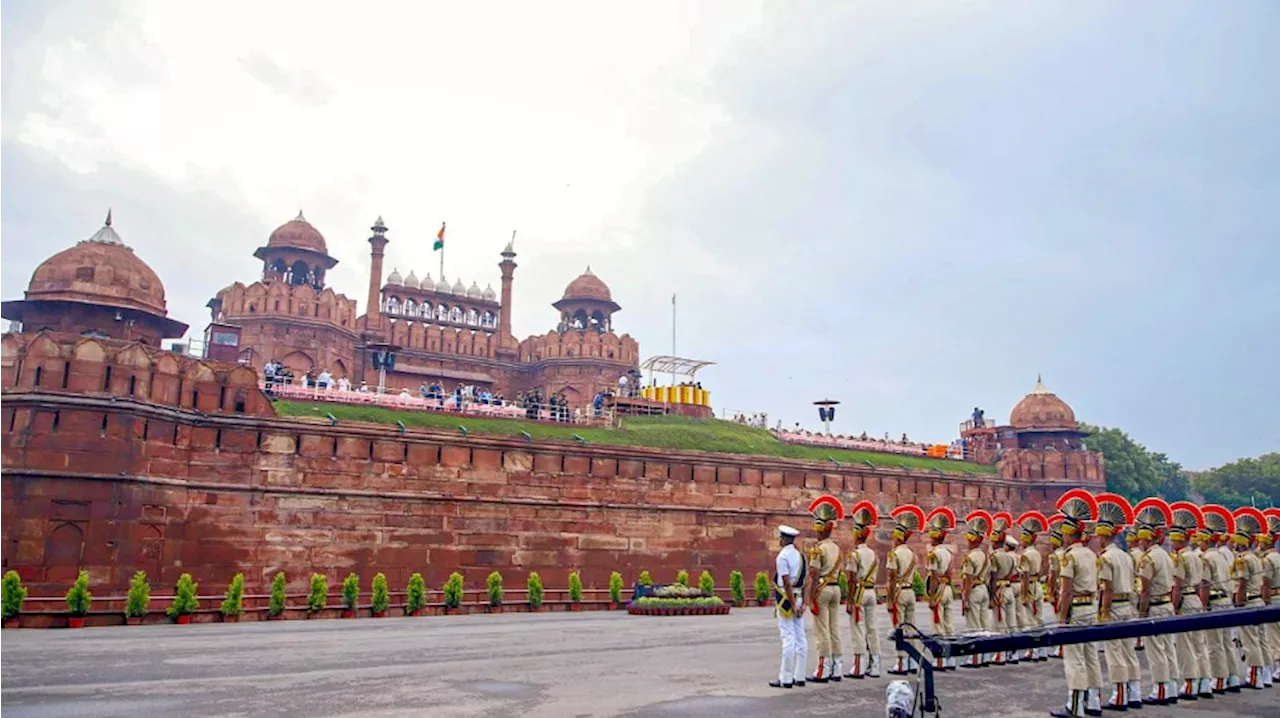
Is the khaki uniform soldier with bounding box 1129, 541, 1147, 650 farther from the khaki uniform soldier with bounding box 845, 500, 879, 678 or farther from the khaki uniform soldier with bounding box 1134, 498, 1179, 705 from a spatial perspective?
the khaki uniform soldier with bounding box 845, 500, 879, 678

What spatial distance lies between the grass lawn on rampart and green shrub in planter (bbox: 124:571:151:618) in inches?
233

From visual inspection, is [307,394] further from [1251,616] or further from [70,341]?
[1251,616]

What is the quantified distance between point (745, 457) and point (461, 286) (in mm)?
20105

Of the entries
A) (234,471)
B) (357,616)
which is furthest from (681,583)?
(234,471)

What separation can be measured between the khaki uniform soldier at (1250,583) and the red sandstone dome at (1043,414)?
24.6 m

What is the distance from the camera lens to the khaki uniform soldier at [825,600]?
974 centimetres

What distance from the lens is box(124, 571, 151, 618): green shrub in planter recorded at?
16.9 meters

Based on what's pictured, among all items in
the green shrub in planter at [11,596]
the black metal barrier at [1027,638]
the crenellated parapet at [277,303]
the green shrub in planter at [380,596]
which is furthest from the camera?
the crenellated parapet at [277,303]

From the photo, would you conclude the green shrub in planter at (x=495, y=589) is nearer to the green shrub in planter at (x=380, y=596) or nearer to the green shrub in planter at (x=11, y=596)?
the green shrub in planter at (x=380, y=596)

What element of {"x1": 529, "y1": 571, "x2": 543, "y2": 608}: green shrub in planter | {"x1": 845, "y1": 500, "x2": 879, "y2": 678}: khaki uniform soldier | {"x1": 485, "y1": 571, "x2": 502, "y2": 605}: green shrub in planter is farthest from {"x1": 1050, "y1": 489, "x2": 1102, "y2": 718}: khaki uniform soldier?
{"x1": 485, "y1": 571, "x2": 502, "y2": 605}: green shrub in planter

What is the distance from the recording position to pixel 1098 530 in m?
9.09

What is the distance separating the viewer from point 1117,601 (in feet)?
29.0

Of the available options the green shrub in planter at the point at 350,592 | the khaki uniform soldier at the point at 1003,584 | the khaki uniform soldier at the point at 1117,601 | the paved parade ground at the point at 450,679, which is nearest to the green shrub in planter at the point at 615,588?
the green shrub in planter at the point at 350,592

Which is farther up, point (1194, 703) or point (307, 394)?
point (307, 394)
